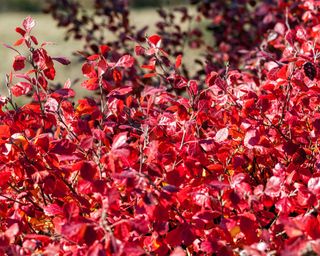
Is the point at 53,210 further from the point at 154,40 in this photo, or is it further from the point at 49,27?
the point at 49,27

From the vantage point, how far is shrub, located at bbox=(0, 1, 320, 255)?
1.83m

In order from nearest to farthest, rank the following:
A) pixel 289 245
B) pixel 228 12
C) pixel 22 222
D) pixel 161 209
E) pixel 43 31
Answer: pixel 289 245
pixel 161 209
pixel 22 222
pixel 228 12
pixel 43 31

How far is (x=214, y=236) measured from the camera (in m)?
2.03

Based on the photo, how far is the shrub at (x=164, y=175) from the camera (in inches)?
72.2

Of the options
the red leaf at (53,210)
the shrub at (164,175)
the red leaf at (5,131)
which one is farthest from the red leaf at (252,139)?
the red leaf at (5,131)

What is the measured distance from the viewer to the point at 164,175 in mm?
2225

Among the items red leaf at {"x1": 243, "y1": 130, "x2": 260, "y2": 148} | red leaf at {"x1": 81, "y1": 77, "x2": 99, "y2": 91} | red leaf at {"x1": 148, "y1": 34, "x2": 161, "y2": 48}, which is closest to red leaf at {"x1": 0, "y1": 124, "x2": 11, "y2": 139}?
red leaf at {"x1": 81, "y1": 77, "x2": 99, "y2": 91}

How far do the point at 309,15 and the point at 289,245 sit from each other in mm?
2424

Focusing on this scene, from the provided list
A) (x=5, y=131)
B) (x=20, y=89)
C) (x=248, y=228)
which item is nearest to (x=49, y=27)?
(x=20, y=89)

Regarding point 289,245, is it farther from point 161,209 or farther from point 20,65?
point 20,65

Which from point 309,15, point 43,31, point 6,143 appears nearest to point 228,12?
point 309,15

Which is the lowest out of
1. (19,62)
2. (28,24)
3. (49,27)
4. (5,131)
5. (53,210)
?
(49,27)

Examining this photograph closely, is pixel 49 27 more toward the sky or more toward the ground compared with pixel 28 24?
more toward the ground

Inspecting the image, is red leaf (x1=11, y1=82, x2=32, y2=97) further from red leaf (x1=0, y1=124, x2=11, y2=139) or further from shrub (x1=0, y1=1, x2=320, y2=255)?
red leaf (x1=0, y1=124, x2=11, y2=139)
